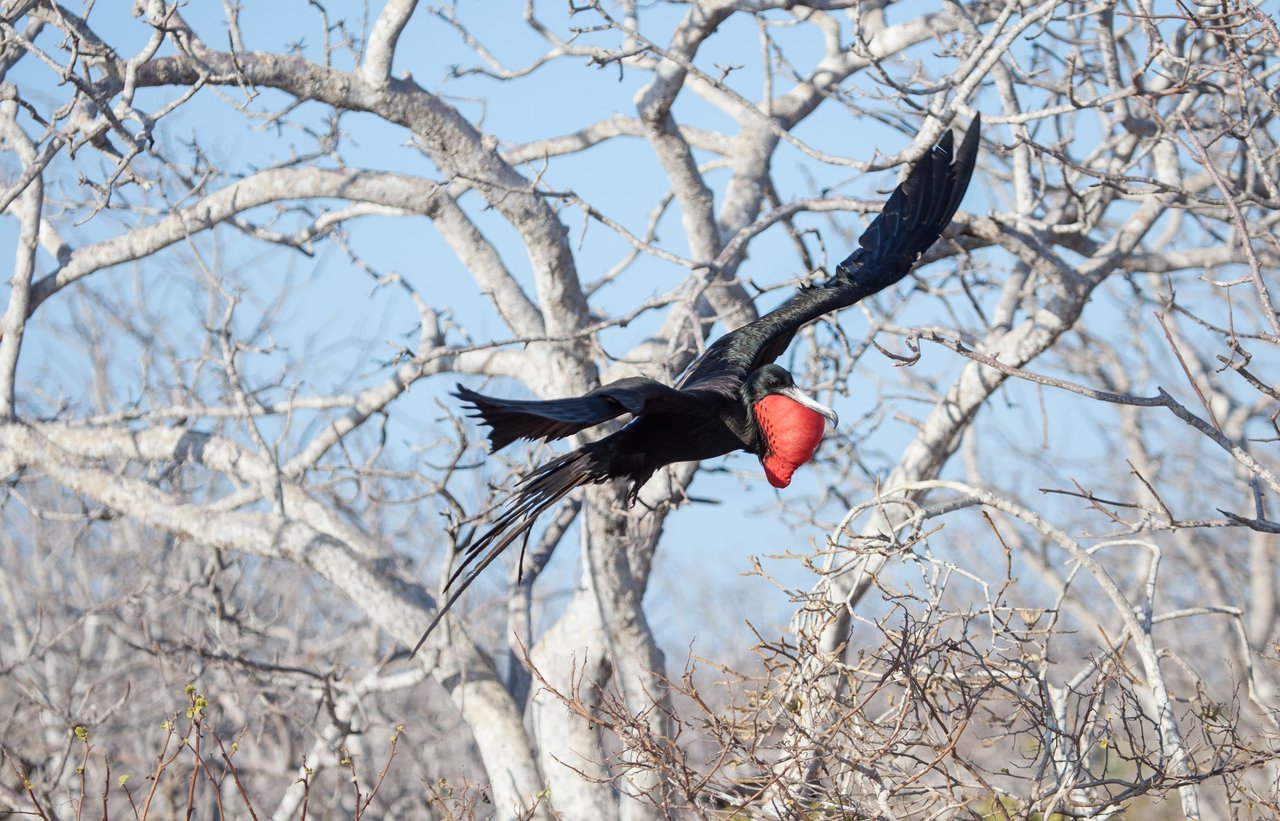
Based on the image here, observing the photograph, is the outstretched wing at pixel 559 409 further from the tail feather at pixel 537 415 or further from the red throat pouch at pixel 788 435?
the red throat pouch at pixel 788 435

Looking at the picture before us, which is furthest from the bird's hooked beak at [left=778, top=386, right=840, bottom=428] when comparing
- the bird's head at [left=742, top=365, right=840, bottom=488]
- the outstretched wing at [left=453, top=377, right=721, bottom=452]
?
the outstretched wing at [left=453, top=377, right=721, bottom=452]

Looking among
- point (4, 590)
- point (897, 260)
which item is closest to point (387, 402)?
point (897, 260)

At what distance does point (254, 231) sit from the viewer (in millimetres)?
5559

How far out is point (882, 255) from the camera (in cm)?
421

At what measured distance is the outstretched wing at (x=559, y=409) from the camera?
259cm

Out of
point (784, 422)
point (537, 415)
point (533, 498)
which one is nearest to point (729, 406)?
point (784, 422)

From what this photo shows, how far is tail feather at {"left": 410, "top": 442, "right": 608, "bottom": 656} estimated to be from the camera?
296cm

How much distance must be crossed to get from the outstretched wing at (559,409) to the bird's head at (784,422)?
1.28 feet

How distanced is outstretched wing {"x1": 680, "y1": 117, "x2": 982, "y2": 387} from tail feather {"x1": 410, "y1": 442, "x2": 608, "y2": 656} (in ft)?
2.43

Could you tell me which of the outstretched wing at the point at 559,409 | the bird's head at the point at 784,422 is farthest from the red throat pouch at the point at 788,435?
the outstretched wing at the point at 559,409

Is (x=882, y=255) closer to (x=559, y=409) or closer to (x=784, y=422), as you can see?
(x=784, y=422)

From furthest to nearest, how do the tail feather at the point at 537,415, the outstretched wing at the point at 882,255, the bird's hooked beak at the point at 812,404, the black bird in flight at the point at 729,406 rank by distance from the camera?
the outstretched wing at the point at 882,255
the bird's hooked beak at the point at 812,404
the black bird in flight at the point at 729,406
the tail feather at the point at 537,415

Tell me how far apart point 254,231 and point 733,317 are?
2084 millimetres

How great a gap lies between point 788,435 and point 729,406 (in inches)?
10.6
